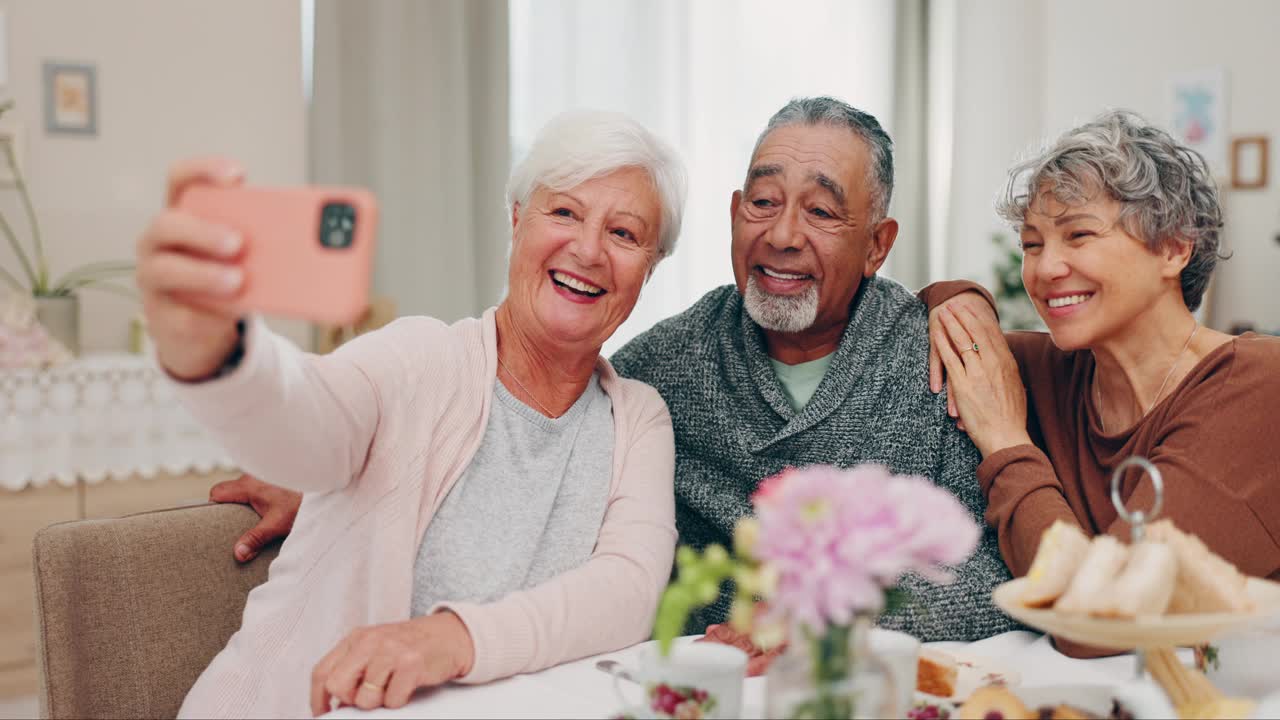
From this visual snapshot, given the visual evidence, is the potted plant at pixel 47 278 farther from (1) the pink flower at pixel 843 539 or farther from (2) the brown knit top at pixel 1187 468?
(1) the pink flower at pixel 843 539

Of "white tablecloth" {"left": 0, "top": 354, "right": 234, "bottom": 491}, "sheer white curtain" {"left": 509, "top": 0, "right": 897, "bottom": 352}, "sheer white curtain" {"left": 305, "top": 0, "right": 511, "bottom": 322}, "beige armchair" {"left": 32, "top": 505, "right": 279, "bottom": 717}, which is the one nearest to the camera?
"beige armchair" {"left": 32, "top": 505, "right": 279, "bottom": 717}

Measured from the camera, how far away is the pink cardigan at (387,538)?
1.17 meters

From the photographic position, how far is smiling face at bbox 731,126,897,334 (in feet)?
5.90

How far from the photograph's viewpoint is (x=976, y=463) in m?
1.67

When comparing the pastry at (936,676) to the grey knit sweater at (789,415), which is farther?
the grey knit sweater at (789,415)

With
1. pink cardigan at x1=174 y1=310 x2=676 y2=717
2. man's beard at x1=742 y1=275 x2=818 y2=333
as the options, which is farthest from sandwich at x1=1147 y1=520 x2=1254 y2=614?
man's beard at x1=742 y1=275 x2=818 y2=333

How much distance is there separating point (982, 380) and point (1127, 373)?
0.21 metres

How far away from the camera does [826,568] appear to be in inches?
27.8

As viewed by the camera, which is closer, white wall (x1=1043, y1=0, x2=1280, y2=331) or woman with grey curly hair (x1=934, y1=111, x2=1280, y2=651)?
woman with grey curly hair (x1=934, y1=111, x2=1280, y2=651)

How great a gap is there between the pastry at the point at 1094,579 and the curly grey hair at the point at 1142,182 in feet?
2.49

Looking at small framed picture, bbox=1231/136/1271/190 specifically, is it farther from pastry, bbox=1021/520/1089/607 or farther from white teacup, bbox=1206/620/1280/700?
pastry, bbox=1021/520/1089/607

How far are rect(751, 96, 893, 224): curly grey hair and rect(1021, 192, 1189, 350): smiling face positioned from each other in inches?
15.0

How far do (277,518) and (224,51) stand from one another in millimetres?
2498

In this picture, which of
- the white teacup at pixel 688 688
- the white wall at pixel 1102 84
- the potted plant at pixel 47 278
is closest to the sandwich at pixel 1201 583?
the white teacup at pixel 688 688
